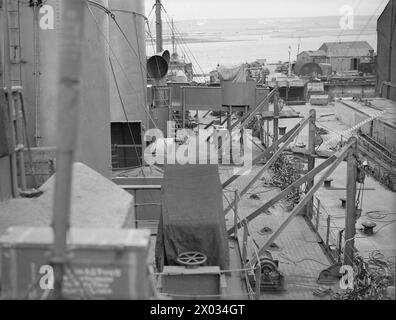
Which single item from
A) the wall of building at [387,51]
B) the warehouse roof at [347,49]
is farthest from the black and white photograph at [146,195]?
the warehouse roof at [347,49]

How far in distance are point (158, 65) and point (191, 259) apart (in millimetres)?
23952

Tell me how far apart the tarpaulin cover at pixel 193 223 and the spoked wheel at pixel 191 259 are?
22 centimetres

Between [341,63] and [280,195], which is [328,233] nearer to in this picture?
[280,195]

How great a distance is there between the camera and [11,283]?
16.0ft

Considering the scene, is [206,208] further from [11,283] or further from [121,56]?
[121,56]

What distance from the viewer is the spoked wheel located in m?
10.5

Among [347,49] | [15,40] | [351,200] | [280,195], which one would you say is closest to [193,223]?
[280,195]

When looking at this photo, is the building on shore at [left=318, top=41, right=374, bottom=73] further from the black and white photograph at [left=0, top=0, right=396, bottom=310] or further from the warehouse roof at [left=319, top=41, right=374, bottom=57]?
the black and white photograph at [left=0, top=0, right=396, bottom=310]

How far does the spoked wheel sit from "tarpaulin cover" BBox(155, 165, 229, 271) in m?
0.22

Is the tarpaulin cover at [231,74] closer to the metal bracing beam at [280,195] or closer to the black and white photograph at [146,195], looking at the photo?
the black and white photograph at [146,195]

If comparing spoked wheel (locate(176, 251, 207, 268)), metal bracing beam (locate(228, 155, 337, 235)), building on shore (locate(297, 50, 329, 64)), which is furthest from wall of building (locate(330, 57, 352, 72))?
spoked wheel (locate(176, 251, 207, 268))

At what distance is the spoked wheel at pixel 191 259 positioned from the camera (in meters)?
10.5

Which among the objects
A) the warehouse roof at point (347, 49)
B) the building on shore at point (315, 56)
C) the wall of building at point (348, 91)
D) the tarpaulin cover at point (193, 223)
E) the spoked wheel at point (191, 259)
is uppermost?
the warehouse roof at point (347, 49)
